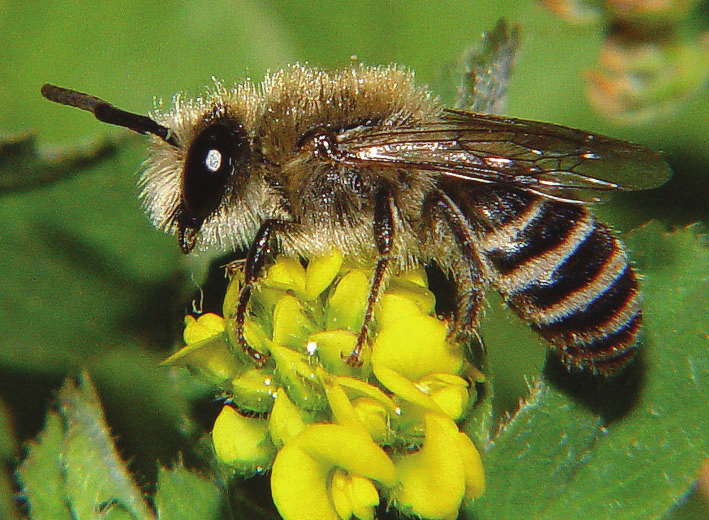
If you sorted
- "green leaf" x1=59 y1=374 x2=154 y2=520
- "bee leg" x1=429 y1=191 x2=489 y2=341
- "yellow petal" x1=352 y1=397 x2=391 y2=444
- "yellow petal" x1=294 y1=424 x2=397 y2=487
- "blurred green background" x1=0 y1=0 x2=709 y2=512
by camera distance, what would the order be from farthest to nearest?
"blurred green background" x1=0 y1=0 x2=709 y2=512, "green leaf" x1=59 y1=374 x2=154 y2=520, "bee leg" x1=429 y1=191 x2=489 y2=341, "yellow petal" x1=352 y1=397 x2=391 y2=444, "yellow petal" x1=294 y1=424 x2=397 y2=487

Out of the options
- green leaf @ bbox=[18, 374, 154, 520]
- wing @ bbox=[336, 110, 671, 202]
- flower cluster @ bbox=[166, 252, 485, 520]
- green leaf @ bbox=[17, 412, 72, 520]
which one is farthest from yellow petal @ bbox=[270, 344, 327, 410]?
green leaf @ bbox=[17, 412, 72, 520]

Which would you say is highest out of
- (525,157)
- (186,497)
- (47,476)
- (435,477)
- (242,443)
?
(525,157)

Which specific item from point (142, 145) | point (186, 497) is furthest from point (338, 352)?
point (142, 145)

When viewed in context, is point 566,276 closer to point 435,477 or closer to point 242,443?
point 435,477

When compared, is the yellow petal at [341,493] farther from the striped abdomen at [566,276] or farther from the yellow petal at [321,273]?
the striped abdomen at [566,276]

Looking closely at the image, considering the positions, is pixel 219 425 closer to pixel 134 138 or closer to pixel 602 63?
pixel 134 138

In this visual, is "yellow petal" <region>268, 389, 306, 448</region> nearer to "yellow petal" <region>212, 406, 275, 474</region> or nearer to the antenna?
"yellow petal" <region>212, 406, 275, 474</region>

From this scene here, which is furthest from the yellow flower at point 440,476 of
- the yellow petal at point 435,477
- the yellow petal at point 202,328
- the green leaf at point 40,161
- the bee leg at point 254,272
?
the green leaf at point 40,161
